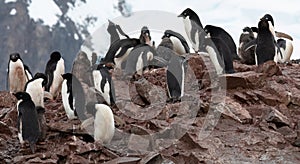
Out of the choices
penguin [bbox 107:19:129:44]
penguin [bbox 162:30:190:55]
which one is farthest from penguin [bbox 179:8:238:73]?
penguin [bbox 107:19:129:44]

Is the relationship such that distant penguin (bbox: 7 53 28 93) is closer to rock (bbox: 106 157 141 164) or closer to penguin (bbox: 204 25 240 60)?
penguin (bbox: 204 25 240 60)

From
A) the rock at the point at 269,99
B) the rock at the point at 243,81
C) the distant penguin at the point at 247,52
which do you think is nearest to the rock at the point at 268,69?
the rock at the point at 243,81

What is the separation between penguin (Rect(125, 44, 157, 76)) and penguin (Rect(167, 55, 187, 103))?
1.72m

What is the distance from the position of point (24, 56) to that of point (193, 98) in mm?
68144

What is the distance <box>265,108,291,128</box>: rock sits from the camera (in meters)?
8.97

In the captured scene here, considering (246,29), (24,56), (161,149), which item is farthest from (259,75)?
(24,56)

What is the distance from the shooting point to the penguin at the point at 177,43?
557 inches

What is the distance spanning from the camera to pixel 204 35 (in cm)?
1288

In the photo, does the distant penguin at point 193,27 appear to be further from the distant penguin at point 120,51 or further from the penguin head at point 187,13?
the distant penguin at point 120,51

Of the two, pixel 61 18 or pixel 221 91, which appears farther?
pixel 61 18

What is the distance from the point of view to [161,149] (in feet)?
27.1

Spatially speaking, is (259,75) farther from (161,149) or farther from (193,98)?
(161,149)

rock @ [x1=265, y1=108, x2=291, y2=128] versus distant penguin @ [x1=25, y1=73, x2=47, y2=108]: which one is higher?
distant penguin @ [x1=25, y1=73, x2=47, y2=108]

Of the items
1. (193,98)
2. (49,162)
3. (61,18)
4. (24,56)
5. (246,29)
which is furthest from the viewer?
(61,18)
